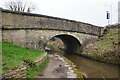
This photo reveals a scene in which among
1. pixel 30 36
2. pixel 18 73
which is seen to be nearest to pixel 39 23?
pixel 30 36

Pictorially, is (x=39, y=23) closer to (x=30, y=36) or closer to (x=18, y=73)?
(x=30, y=36)

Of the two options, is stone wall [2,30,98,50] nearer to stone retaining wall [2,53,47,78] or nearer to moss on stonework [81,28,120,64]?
moss on stonework [81,28,120,64]

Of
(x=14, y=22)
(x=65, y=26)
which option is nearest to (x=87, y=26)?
(x=65, y=26)

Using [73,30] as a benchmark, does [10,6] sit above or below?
above

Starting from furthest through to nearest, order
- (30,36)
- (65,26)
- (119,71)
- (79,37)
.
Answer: (79,37) < (65,26) < (30,36) < (119,71)

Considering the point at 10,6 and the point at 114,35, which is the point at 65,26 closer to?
the point at 114,35

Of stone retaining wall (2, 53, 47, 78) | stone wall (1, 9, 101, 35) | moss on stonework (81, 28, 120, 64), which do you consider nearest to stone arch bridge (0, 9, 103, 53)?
stone wall (1, 9, 101, 35)

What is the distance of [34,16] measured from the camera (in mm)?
18656

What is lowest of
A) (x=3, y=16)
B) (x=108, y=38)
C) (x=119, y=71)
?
(x=119, y=71)

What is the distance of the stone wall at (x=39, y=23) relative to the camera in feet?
55.1

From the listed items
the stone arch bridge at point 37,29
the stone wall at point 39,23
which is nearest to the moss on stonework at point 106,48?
the stone arch bridge at point 37,29

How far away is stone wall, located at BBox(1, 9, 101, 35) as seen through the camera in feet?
55.1

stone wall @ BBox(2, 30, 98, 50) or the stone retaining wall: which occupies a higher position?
stone wall @ BBox(2, 30, 98, 50)

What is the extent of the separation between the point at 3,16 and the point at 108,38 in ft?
36.0
